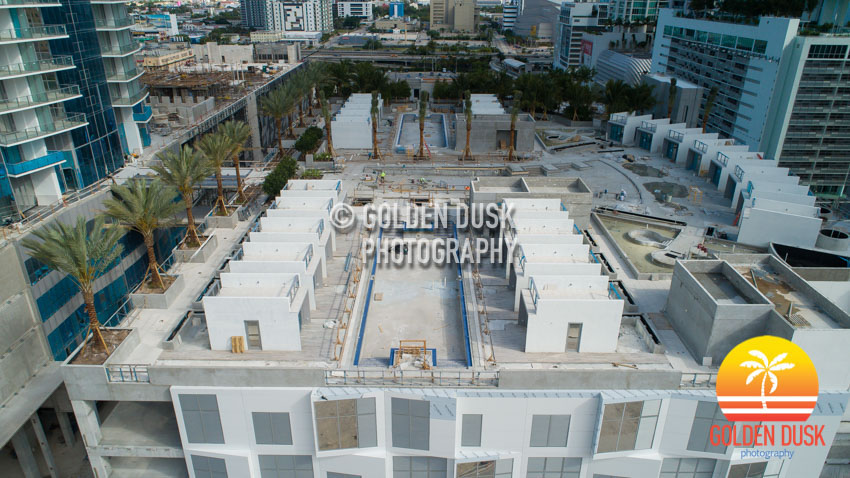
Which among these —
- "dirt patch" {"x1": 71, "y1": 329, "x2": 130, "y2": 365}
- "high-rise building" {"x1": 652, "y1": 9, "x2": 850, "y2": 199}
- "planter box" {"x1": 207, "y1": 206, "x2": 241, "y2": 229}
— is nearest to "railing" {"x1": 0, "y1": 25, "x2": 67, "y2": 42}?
"planter box" {"x1": 207, "y1": 206, "x2": 241, "y2": 229}

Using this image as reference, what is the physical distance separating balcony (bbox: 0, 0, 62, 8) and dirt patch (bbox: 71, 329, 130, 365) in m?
22.6

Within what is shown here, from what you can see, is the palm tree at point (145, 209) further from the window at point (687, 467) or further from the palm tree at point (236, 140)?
the window at point (687, 467)

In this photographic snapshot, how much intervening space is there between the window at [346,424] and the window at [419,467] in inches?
65.4

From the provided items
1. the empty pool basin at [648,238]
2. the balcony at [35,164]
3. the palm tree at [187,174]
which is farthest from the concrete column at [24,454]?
the empty pool basin at [648,238]

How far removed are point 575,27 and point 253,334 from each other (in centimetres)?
16519

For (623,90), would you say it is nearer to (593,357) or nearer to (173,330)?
(593,357)

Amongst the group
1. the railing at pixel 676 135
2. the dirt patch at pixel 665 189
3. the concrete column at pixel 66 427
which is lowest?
the concrete column at pixel 66 427

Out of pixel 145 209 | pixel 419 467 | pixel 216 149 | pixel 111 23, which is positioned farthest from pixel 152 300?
pixel 111 23

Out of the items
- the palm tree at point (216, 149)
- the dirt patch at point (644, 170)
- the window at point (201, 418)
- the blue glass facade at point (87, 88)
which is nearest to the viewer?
the window at point (201, 418)

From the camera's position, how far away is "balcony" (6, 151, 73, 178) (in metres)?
34.3

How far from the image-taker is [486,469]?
22.3 metres

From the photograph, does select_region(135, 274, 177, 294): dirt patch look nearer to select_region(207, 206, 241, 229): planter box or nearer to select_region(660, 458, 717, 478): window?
select_region(207, 206, 241, 229): planter box

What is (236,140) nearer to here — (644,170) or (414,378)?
(414,378)

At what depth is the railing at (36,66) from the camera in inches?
1318
